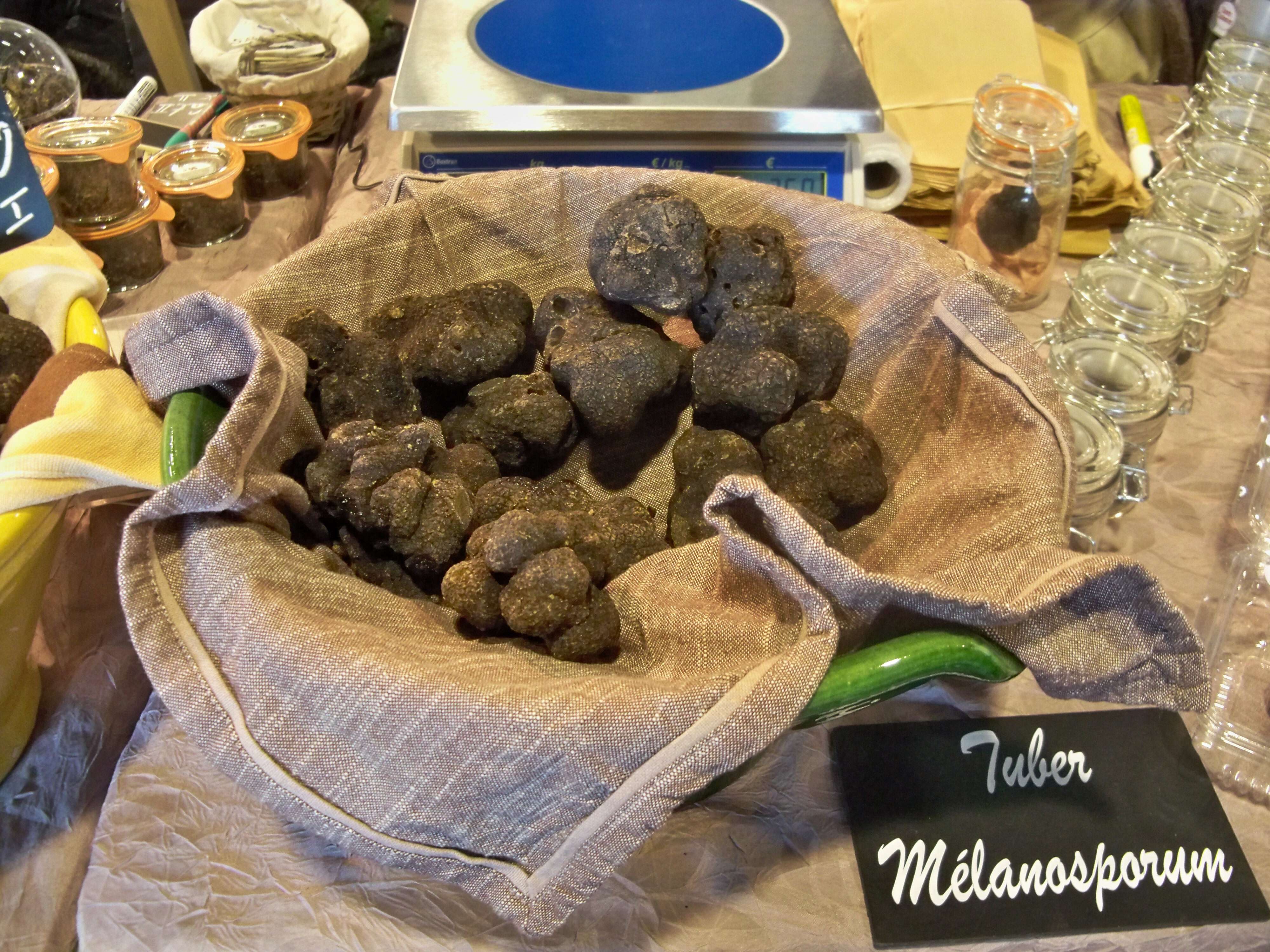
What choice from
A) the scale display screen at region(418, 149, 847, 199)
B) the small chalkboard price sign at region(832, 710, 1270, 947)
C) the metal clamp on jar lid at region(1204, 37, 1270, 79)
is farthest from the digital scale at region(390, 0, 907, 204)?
the metal clamp on jar lid at region(1204, 37, 1270, 79)

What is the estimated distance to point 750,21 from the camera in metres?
1.27

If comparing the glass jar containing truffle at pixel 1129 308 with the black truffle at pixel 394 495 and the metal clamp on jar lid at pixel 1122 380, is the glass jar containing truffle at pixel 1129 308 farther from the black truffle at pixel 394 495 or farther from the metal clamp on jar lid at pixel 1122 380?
the black truffle at pixel 394 495

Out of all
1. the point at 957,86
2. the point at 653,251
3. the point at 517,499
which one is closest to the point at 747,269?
the point at 653,251

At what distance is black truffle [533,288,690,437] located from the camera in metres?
0.76

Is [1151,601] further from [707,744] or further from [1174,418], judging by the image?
[1174,418]

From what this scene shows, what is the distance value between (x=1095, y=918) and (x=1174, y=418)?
0.73 m

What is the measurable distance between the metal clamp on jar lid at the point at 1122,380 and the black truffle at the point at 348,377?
0.66 m

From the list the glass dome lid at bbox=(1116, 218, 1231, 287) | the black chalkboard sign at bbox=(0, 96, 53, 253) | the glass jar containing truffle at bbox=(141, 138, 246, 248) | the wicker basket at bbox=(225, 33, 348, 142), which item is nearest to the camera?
the black chalkboard sign at bbox=(0, 96, 53, 253)

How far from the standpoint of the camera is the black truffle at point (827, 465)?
71cm

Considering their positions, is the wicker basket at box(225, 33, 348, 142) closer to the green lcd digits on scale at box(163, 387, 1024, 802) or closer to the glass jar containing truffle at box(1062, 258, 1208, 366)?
the glass jar containing truffle at box(1062, 258, 1208, 366)

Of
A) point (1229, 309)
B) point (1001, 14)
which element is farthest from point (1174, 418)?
point (1001, 14)

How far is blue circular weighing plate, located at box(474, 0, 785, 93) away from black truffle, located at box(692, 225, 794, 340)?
0.38 m

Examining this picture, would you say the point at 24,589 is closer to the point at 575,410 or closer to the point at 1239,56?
the point at 575,410

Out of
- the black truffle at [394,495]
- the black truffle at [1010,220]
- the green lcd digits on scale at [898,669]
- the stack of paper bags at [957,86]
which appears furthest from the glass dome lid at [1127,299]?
the black truffle at [394,495]
